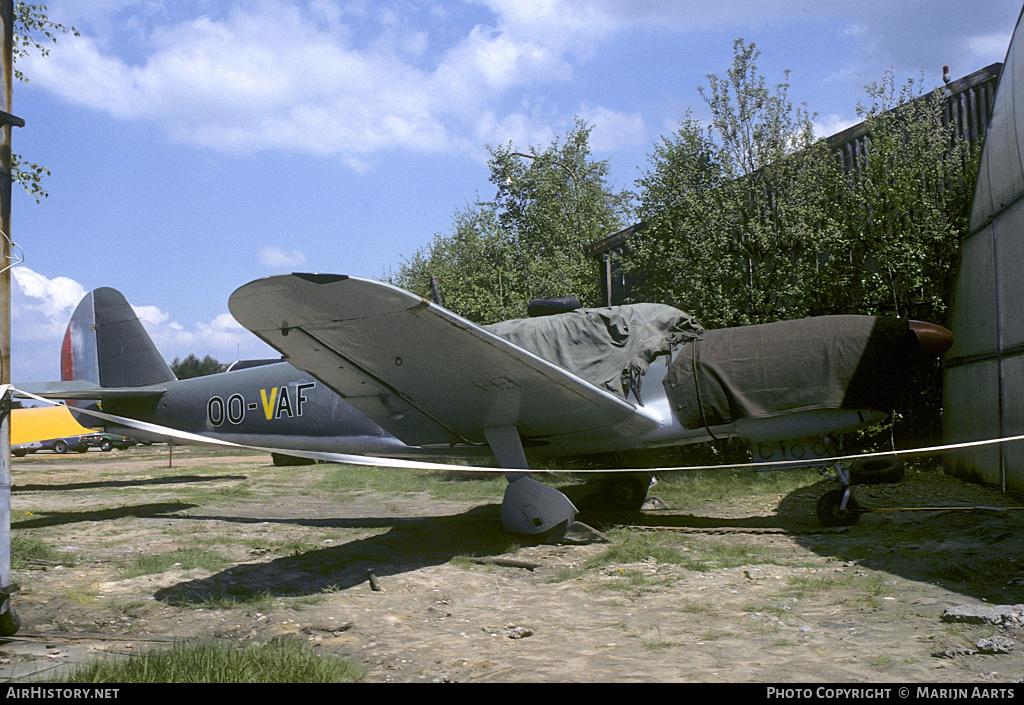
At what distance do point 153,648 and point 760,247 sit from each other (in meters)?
11.1

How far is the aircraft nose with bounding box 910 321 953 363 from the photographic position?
20.6 feet

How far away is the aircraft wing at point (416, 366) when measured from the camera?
4891 millimetres

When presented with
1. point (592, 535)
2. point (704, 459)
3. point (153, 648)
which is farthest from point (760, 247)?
point (153, 648)

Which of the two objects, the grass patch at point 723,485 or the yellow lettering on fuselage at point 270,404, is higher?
the yellow lettering on fuselage at point 270,404

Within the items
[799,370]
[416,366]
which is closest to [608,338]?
[799,370]

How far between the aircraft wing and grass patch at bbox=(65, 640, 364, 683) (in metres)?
2.34

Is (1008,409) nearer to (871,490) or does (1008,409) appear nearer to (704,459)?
(871,490)

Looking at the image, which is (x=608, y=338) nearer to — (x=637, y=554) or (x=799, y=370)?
(x=799, y=370)

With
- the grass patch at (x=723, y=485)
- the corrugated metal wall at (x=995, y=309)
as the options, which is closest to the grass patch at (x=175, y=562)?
the grass patch at (x=723, y=485)

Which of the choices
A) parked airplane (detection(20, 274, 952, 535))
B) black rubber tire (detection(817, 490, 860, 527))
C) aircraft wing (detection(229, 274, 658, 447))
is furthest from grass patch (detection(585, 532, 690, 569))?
black rubber tire (detection(817, 490, 860, 527))

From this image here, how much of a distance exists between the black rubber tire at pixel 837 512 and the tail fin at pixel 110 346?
9.05 m

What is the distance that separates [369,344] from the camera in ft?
18.2

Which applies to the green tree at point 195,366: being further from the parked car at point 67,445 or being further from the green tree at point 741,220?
the green tree at point 741,220
